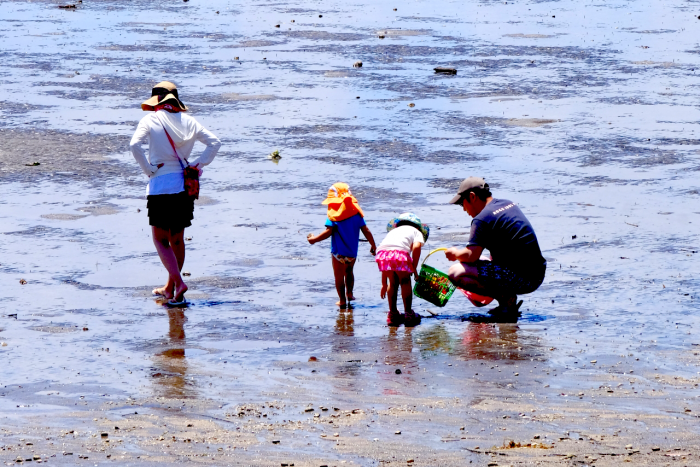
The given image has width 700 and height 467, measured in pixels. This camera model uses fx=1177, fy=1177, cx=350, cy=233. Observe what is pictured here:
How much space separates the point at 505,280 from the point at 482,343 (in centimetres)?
83

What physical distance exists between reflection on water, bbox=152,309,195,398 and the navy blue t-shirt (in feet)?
7.23

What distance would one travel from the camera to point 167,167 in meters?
9.06

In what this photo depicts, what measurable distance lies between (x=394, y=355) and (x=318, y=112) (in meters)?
8.46

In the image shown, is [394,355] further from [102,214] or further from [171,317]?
[102,214]

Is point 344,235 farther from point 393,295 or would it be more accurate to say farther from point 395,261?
point 393,295

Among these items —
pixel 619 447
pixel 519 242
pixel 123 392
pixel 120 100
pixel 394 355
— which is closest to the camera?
pixel 619 447

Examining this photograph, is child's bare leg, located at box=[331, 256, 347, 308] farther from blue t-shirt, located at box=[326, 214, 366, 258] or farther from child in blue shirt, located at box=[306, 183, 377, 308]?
blue t-shirt, located at box=[326, 214, 366, 258]

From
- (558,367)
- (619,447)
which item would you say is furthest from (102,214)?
(619,447)

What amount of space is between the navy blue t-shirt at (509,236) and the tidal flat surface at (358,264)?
38cm

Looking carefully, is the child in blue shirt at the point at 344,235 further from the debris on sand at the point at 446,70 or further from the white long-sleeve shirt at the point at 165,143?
the debris on sand at the point at 446,70

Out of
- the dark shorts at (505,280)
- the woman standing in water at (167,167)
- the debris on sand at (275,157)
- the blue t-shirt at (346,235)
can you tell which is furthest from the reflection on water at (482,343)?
the debris on sand at (275,157)

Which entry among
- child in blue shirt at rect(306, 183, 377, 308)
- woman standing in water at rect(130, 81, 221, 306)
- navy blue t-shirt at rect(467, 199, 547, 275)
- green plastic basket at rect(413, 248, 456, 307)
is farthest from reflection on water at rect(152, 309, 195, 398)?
navy blue t-shirt at rect(467, 199, 547, 275)

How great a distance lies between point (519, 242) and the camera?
8477 mm

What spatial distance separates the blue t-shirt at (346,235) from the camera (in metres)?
8.91
